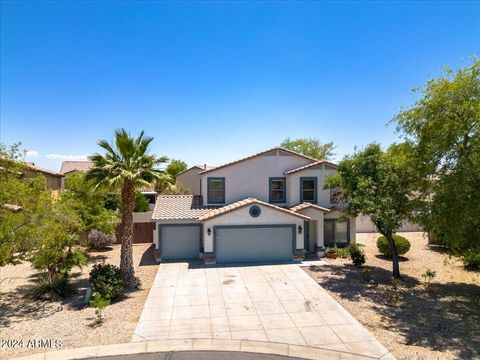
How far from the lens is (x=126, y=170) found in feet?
46.1

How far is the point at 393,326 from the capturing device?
10.8 m

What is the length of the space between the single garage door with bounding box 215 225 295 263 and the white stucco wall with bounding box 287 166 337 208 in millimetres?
2847

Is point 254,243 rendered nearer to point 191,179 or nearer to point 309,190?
point 309,190

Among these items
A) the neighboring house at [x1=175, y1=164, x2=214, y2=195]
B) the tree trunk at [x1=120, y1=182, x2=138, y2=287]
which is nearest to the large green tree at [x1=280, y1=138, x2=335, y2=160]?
the neighboring house at [x1=175, y1=164, x2=214, y2=195]

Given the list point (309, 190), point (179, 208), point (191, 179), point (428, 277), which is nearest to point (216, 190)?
point (179, 208)

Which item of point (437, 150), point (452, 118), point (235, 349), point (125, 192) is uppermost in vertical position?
point (452, 118)

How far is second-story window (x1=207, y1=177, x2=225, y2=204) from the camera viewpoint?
71.2 ft

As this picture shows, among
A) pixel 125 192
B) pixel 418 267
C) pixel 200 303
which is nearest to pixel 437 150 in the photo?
pixel 418 267

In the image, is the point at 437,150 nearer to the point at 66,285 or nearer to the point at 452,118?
the point at 452,118

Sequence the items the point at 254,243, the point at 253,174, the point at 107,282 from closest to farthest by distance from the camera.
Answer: the point at 107,282 < the point at 254,243 < the point at 253,174

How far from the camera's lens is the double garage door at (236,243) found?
1923cm

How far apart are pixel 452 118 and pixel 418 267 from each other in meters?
10.7

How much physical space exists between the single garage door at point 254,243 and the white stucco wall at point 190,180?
83.5ft

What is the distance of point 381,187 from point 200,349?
35.3ft
